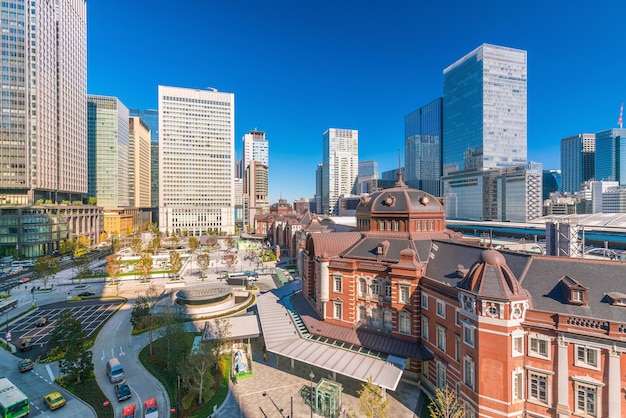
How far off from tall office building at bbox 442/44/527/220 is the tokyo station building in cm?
12784

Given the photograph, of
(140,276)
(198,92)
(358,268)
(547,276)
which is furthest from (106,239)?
(547,276)

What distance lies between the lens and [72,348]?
32.2m

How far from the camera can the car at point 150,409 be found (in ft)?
87.3

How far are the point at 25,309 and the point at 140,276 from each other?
2448cm

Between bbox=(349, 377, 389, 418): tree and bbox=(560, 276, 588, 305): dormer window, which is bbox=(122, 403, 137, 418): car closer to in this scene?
bbox=(349, 377, 389, 418): tree

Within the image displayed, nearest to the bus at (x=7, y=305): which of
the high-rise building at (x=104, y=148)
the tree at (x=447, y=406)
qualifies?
the tree at (x=447, y=406)

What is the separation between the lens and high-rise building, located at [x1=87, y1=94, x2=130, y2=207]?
508ft

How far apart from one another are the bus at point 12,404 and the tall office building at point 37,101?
337 ft

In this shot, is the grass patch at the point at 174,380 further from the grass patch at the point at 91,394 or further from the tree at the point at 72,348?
the tree at the point at 72,348

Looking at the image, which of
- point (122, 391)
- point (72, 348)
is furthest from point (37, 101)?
point (122, 391)

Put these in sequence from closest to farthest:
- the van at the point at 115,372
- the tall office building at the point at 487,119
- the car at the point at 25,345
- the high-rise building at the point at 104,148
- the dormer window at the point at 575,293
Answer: the dormer window at the point at 575,293 → the van at the point at 115,372 → the car at the point at 25,345 → the tall office building at the point at 487,119 → the high-rise building at the point at 104,148

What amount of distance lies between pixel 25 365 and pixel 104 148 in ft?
500

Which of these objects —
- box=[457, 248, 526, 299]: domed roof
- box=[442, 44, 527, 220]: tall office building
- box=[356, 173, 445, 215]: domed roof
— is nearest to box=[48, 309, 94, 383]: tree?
box=[356, 173, 445, 215]: domed roof

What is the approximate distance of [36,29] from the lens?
10225 centimetres
